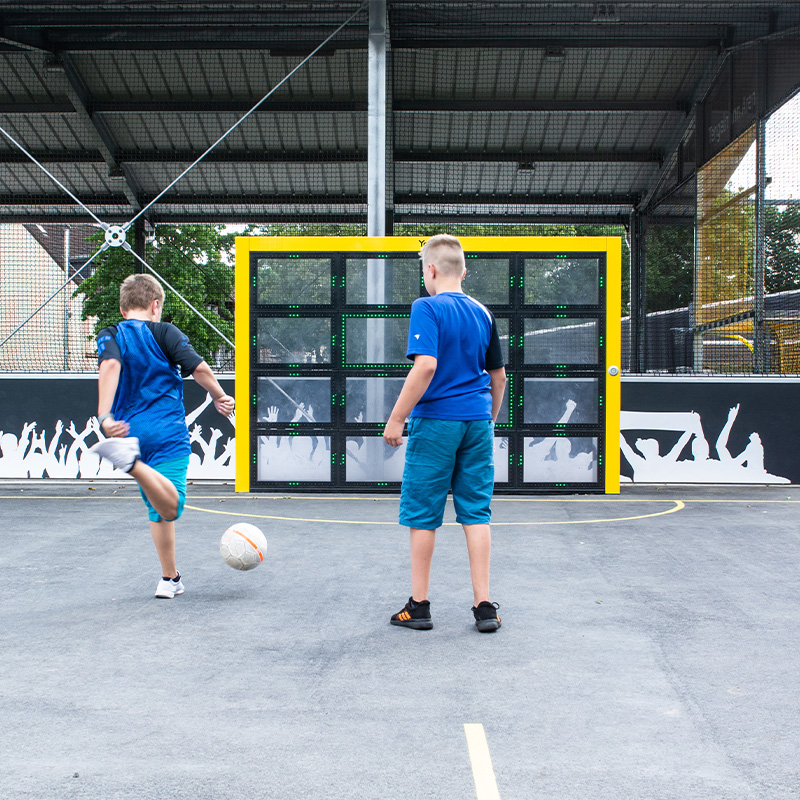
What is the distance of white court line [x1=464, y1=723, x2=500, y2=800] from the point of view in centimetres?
236

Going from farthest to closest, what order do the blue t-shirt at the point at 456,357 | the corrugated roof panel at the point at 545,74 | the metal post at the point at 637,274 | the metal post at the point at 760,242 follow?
the metal post at the point at 637,274 < the corrugated roof panel at the point at 545,74 < the metal post at the point at 760,242 < the blue t-shirt at the point at 456,357

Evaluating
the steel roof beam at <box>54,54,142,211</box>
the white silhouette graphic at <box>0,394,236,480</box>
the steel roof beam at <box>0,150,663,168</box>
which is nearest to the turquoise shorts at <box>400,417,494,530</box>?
the white silhouette graphic at <box>0,394,236,480</box>

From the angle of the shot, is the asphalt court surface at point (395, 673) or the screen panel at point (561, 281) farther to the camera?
the screen panel at point (561, 281)

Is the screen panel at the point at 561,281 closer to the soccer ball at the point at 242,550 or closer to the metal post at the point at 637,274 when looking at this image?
the metal post at the point at 637,274

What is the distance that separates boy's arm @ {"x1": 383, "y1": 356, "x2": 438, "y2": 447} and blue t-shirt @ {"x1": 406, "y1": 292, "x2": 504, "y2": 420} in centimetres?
9

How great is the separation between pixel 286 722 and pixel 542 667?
3.71 feet

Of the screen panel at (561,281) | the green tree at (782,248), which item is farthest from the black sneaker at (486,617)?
the green tree at (782,248)

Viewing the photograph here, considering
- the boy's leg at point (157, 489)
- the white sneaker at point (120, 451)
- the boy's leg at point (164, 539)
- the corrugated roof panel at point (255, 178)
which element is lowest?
the boy's leg at point (164, 539)

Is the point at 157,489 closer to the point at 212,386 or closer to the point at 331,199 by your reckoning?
the point at 212,386

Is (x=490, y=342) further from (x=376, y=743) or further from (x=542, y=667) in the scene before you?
(x=376, y=743)

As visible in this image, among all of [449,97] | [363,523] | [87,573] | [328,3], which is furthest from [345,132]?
[87,573]

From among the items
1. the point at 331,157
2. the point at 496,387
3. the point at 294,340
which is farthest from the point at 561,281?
the point at 331,157

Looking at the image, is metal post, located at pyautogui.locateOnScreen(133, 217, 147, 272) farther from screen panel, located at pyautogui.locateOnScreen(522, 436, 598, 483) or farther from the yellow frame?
screen panel, located at pyautogui.locateOnScreen(522, 436, 598, 483)

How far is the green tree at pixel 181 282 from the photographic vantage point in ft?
56.7
